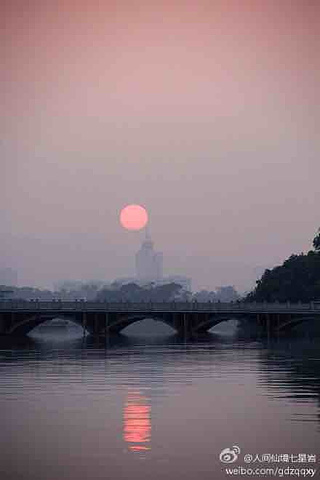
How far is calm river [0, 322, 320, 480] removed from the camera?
37.7m

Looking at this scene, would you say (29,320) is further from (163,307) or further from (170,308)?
(170,308)

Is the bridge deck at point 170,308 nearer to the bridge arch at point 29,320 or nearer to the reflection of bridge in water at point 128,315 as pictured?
the reflection of bridge in water at point 128,315

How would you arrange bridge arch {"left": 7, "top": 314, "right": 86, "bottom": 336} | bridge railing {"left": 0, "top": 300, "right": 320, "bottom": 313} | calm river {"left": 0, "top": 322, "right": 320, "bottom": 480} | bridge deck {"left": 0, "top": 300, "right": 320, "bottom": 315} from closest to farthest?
calm river {"left": 0, "top": 322, "right": 320, "bottom": 480}, bridge deck {"left": 0, "top": 300, "right": 320, "bottom": 315}, bridge railing {"left": 0, "top": 300, "right": 320, "bottom": 313}, bridge arch {"left": 7, "top": 314, "right": 86, "bottom": 336}

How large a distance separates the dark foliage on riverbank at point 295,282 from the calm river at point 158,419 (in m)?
75.1

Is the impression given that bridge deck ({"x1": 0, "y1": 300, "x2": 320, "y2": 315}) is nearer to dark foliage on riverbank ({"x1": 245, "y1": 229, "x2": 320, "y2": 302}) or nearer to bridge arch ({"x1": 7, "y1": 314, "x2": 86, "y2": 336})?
bridge arch ({"x1": 7, "y1": 314, "x2": 86, "y2": 336})

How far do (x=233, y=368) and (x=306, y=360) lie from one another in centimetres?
892

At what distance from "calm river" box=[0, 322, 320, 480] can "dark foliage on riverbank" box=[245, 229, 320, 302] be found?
75087 mm

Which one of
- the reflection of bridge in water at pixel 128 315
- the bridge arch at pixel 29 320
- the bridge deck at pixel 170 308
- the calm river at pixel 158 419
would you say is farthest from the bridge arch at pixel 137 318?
the calm river at pixel 158 419

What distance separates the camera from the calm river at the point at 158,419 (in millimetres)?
37719

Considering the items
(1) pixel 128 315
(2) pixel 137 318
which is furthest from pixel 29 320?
(2) pixel 137 318

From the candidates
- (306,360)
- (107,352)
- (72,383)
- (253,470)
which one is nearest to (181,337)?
(107,352)

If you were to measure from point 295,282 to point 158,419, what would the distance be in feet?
403

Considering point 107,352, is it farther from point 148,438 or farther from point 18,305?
point 148,438

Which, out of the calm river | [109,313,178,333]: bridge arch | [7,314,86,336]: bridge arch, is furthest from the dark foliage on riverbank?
the calm river
